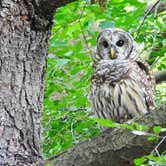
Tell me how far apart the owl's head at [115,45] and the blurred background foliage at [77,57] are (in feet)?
0.22

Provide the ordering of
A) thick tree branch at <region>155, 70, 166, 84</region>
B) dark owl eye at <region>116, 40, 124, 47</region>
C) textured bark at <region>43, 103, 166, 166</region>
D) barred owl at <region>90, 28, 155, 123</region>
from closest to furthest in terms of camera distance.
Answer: textured bark at <region>43, 103, 166, 166</region> < barred owl at <region>90, 28, 155, 123</region> < thick tree branch at <region>155, 70, 166, 84</region> < dark owl eye at <region>116, 40, 124, 47</region>

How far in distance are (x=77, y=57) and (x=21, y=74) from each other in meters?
1.48

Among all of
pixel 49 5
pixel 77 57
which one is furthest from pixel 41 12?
pixel 77 57

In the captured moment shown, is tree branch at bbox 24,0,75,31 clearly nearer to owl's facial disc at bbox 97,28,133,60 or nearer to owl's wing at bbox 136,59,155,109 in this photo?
owl's wing at bbox 136,59,155,109

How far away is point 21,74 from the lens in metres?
2.76

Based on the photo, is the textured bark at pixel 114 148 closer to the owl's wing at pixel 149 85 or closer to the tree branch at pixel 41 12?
the tree branch at pixel 41 12

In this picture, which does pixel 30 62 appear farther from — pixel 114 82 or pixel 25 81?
pixel 114 82

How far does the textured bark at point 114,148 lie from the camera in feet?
6.86

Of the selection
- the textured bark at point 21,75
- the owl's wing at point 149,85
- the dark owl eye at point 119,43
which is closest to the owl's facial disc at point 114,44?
the dark owl eye at point 119,43

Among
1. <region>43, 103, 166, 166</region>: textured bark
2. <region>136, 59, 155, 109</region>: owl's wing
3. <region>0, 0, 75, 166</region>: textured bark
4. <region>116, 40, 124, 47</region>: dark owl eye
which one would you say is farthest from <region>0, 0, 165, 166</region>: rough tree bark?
<region>116, 40, 124, 47</region>: dark owl eye

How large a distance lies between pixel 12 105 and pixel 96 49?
1.80 meters

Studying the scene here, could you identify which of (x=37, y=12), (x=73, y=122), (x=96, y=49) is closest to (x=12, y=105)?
(x=37, y=12)

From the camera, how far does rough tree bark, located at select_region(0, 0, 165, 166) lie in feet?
8.71

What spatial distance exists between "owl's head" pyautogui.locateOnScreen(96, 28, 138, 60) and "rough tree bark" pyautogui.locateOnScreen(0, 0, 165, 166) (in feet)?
4.89
